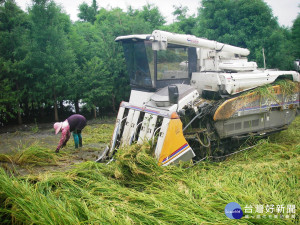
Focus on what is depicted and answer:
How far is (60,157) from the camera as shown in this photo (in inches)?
287

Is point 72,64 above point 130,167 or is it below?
above

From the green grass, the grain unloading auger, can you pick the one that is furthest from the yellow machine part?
the green grass

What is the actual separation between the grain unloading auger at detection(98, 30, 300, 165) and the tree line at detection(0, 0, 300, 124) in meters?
6.38

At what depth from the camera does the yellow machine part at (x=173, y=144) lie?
5750 mm

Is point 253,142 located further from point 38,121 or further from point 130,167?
point 38,121

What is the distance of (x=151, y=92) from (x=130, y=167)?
2521mm

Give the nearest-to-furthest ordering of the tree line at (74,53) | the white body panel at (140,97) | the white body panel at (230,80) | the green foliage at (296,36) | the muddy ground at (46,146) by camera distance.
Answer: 1. the muddy ground at (46,146)
2. the white body panel at (230,80)
3. the white body panel at (140,97)
4. the tree line at (74,53)
5. the green foliage at (296,36)

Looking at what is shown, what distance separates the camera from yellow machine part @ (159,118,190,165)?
575 centimetres

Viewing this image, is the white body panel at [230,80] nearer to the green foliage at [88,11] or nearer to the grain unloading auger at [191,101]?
the grain unloading auger at [191,101]

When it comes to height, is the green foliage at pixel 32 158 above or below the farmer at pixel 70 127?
below

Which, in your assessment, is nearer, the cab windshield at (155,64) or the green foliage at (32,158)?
the green foliage at (32,158)

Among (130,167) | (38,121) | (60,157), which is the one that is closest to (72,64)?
(38,121)

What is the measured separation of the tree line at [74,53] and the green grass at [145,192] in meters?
8.10

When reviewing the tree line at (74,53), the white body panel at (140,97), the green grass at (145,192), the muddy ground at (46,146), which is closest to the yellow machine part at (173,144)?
the green grass at (145,192)
